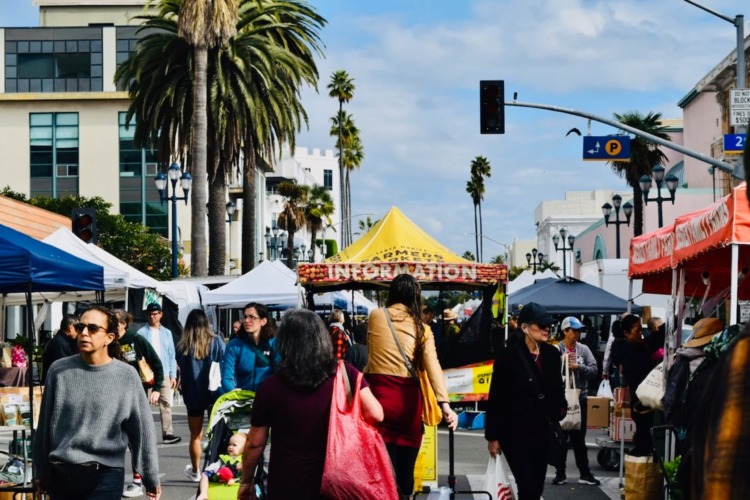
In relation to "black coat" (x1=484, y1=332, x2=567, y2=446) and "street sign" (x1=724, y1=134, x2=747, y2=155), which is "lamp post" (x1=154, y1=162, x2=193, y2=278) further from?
"black coat" (x1=484, y1=332, x2=567, y2=446)

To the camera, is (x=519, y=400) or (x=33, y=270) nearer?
(x=519, y=400)

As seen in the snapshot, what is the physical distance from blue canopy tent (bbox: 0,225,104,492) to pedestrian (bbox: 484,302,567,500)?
3.32m

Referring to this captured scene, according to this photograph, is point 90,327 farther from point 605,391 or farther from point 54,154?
point 54,154

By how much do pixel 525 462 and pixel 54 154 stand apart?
7849 centimetres

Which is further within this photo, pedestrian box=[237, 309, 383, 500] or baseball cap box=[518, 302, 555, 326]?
baseball cap box=[518, 302, 555, 326]

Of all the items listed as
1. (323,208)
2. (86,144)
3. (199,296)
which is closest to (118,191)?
(86,144)

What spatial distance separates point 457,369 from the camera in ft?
48.4

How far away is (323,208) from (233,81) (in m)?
54.9

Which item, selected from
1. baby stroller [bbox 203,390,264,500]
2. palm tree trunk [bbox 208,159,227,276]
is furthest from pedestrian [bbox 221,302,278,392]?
palm tree trunk [bbox 208,159,227,276]

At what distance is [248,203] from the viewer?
36.2 m

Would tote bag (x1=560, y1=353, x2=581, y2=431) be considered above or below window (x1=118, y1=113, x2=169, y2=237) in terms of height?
below

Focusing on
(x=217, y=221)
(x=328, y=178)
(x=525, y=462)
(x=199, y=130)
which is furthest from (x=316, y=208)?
(x=328, y=178)

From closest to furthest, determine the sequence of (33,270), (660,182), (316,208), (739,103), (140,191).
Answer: (33,270) → (739,103) → (660,182) → (140,191) → (316,208)

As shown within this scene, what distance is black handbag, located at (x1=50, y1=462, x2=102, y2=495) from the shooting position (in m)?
6.17
